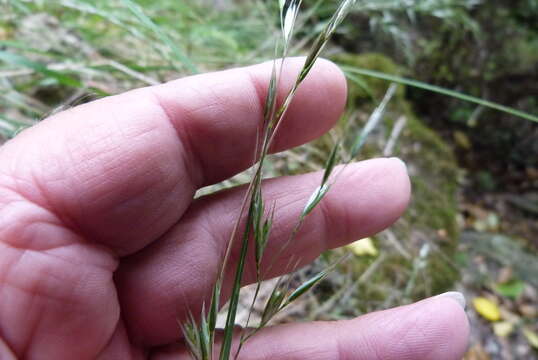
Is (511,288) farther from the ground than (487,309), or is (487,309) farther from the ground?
(487,309)

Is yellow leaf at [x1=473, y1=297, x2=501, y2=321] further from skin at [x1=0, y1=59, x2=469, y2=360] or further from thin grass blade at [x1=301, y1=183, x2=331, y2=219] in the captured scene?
thin grass blade at [x1=301, y1=183, x2=331, y2=219]

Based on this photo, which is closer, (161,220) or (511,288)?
(161,220)

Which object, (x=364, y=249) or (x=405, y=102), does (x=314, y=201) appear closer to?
Result: (x=364, y=249)

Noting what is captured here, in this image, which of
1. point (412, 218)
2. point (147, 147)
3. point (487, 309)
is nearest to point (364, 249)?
point (412, 218)

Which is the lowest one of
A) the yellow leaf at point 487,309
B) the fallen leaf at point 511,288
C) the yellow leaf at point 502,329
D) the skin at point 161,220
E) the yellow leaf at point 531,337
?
the yellow leaf at point 531,337

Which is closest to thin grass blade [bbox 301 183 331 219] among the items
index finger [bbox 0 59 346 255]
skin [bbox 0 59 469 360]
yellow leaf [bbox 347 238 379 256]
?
skin [bbox 0 59 469 360]

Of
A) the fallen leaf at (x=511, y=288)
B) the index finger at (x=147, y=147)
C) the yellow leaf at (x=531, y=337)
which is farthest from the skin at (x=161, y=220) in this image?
the fallen leaf at (x=511, y=288)

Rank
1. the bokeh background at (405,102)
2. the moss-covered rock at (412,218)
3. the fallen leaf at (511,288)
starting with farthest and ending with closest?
1. the fallen leaf at (511,288)
2. the moss-covered rock at (412,218)
3. the bokeh background at (405,102)

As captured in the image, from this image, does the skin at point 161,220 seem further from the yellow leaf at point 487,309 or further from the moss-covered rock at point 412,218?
the yellow leaf at point 487,309

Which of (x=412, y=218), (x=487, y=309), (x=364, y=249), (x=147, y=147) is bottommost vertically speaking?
(x=487, y=309)
